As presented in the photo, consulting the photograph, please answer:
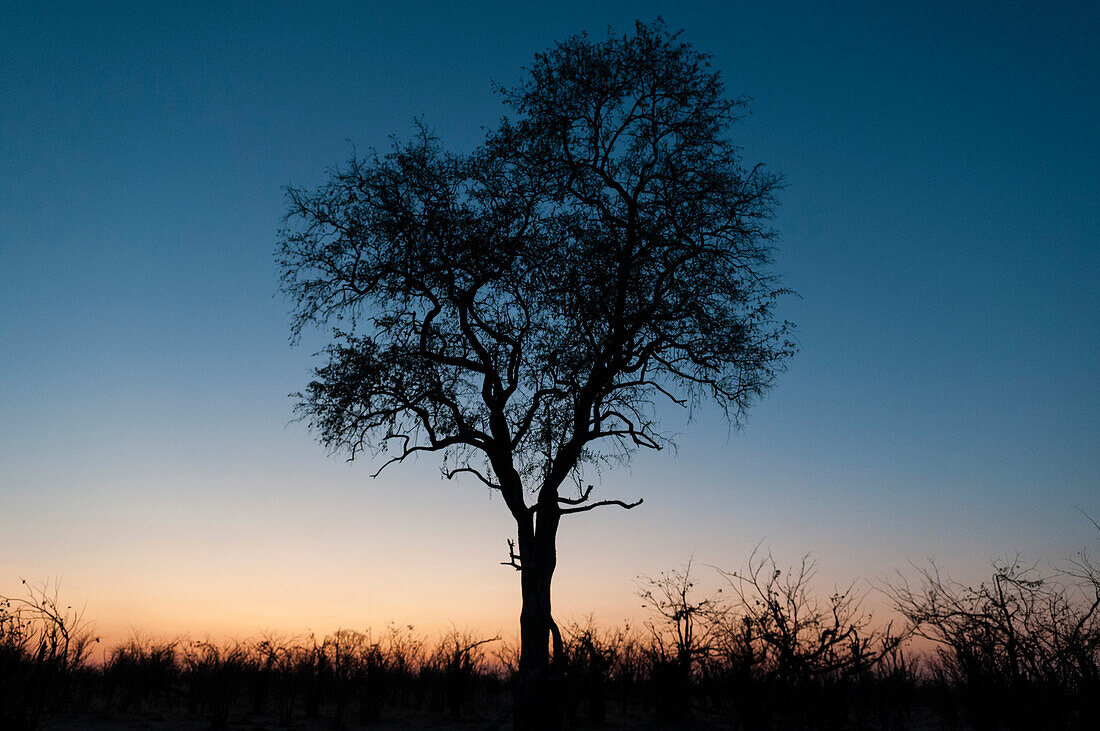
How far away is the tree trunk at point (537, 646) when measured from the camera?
13.8 m

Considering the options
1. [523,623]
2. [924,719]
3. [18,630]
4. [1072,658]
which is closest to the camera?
[1072,658]

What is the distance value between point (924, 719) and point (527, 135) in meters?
18.4

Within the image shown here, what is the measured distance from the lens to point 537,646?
46.7 feet

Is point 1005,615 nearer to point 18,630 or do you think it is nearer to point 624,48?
point 624,48

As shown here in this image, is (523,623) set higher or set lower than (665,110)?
lower

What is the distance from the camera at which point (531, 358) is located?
15.5 meters

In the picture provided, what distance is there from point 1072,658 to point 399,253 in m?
12.6

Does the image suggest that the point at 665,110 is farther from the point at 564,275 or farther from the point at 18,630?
the point at 18,630

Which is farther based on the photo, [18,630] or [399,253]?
[399,253]

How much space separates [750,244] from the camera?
15617 millimetres

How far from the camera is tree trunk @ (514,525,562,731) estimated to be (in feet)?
45.1

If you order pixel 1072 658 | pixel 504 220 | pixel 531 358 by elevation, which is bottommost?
pixel 1072 658

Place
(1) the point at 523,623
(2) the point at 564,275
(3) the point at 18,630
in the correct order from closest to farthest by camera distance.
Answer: (3) the point at 18,630
(1) the point at 523,623
(2) the point at 564,275

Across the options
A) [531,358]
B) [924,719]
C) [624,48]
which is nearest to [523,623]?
[531,358]
